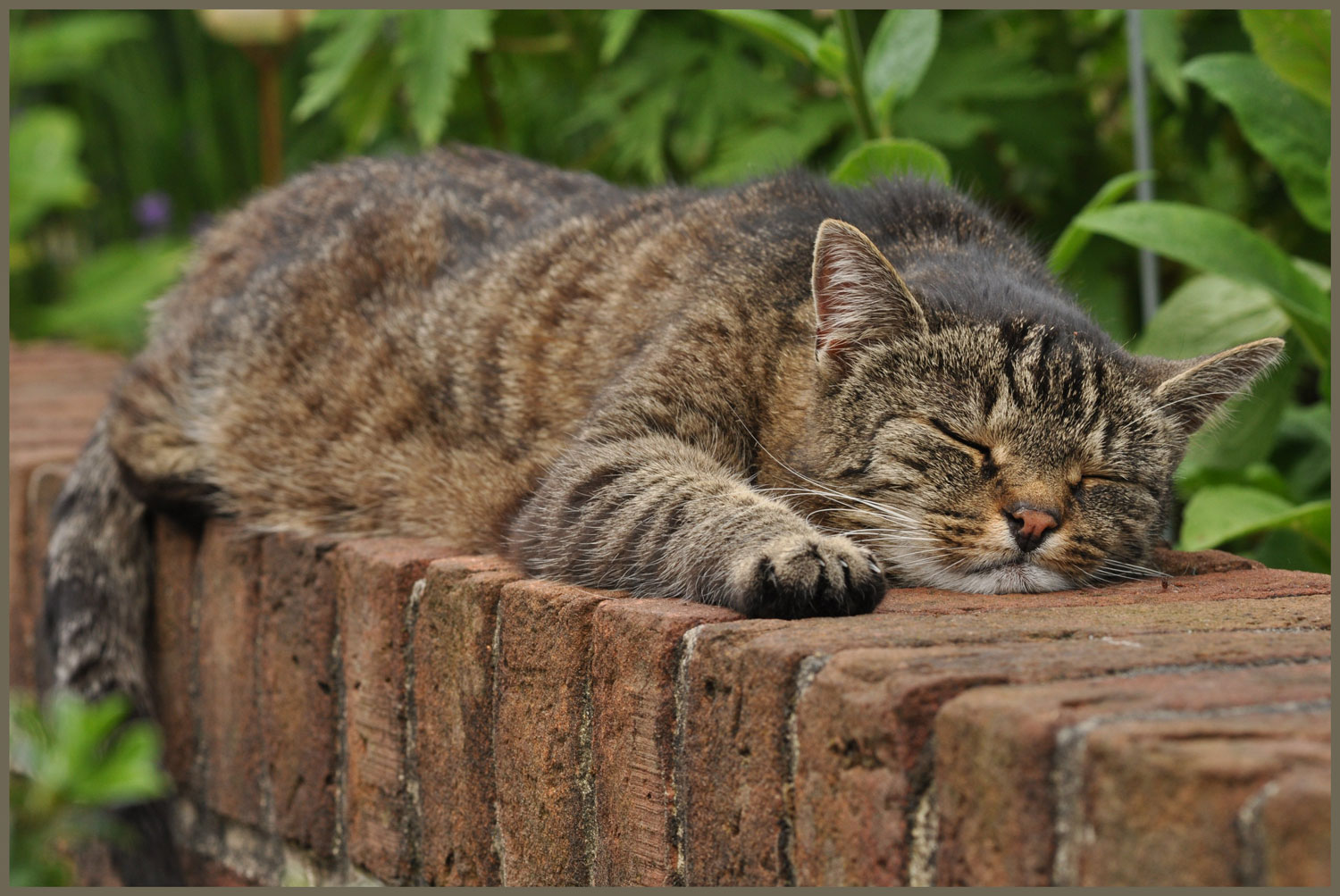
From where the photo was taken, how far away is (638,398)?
243 centimetres

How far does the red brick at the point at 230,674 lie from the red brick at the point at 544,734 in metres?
0.93

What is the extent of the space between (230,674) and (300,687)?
36 centimetres

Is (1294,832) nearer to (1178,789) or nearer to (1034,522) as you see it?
(1178,789)

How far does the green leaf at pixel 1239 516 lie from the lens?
259cm

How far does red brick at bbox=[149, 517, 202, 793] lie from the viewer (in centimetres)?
303

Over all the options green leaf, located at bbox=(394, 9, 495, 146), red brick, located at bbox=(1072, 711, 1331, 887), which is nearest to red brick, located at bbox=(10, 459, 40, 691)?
green leaf, located at bbox=(394, 9, 495, 146)

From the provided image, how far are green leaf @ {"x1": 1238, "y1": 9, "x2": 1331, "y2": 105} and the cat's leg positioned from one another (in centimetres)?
160

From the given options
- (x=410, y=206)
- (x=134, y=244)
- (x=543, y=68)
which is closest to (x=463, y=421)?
(x=410, y=206)

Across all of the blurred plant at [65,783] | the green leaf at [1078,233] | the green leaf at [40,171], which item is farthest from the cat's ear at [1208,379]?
the green leaf at [40,171]

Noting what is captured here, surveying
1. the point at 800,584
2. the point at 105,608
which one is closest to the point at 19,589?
the point at 105,608

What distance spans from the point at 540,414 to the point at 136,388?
115cm

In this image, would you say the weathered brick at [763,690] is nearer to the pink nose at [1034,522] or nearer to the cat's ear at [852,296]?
the pink nose at [1034,522]

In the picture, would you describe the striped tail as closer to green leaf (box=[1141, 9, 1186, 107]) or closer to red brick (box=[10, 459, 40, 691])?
red brick (box=[10, 459, 40, 691])

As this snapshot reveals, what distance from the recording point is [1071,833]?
1178 mm
